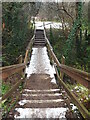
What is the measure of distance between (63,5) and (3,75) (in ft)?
49.9

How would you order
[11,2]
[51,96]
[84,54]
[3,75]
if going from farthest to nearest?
[84,54], [11,2], [51,96], [3,75]

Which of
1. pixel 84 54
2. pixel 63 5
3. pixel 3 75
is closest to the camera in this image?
pixel 3 75

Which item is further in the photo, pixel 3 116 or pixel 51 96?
pixel 51 96

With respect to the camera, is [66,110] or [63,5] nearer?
[66,110]

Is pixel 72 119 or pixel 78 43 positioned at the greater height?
pixel 78 43

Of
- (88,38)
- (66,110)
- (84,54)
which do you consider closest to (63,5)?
(88,38)

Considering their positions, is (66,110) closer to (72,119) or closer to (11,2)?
(72,119)

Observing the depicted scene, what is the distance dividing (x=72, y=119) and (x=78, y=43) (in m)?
13.1

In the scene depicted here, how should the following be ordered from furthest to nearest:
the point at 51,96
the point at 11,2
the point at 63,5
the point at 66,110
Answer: the point at 63,5
the point at 11,2
the point at 51,96
the point at 66,110

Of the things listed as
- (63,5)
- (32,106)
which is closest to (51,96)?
(32,106)

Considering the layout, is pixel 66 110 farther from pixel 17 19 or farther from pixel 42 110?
pixel 17 19

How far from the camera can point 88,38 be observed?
56.4 ft

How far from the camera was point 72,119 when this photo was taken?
3980 mm

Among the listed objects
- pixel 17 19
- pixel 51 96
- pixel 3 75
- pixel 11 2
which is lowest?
pixel 51 96
